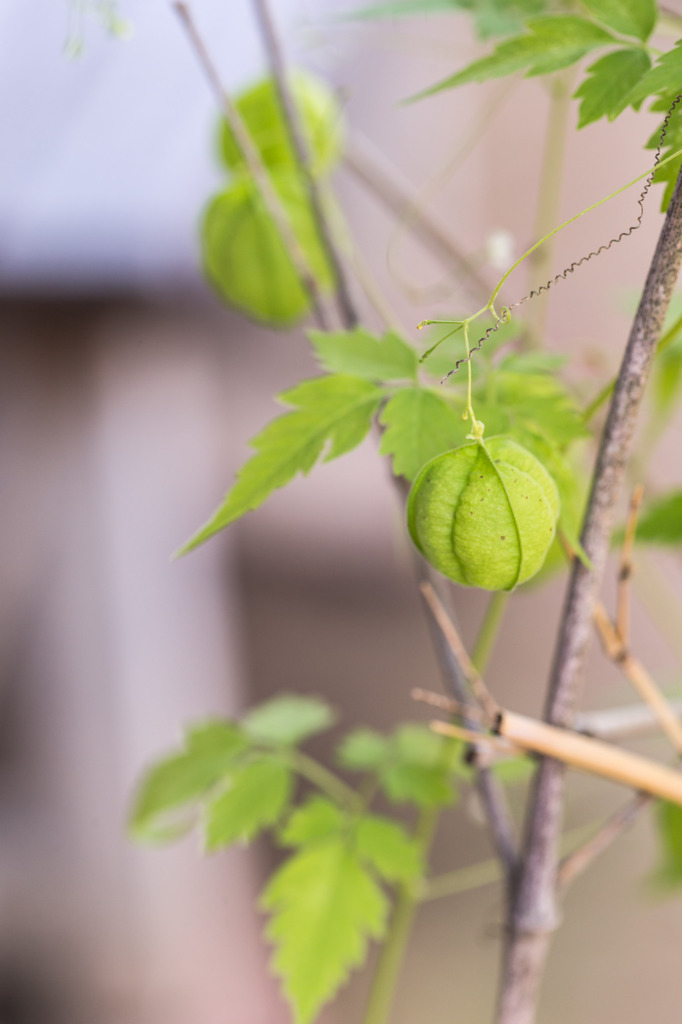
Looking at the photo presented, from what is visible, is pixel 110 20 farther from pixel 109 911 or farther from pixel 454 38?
pixel 109 911

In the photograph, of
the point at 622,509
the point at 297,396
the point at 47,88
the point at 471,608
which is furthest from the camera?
the point at 471,608

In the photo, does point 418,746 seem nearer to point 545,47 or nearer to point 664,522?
point 664,522

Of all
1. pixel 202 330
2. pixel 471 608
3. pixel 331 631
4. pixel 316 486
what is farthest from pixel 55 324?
pixel 471 608

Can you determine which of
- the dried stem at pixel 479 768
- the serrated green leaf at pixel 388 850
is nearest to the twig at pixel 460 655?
the dried stem at pixel 479 768

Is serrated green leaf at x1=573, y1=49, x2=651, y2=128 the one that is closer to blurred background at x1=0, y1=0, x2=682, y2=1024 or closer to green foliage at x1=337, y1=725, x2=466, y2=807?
green foliage at x1=337, y1=725, x2=466, y2=807

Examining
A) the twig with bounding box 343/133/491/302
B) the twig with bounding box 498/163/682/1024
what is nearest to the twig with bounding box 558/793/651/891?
the twig with bounding box 498/163/682/1024

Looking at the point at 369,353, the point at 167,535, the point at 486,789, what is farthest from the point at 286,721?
the point at 167,535
